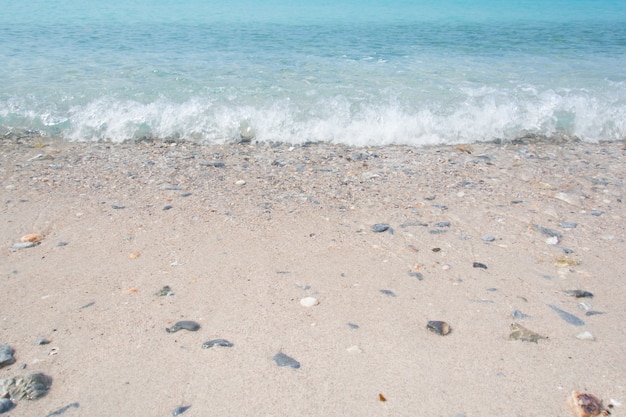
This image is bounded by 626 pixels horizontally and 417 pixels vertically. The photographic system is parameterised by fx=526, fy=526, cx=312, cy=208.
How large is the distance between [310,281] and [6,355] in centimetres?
154

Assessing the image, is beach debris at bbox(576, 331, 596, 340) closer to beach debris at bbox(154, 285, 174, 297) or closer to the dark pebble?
the dark pebble

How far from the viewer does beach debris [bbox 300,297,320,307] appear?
2.80m

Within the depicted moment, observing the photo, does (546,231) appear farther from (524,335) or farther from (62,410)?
(62,410)

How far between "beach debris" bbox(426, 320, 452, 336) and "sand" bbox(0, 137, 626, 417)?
0.19 ft

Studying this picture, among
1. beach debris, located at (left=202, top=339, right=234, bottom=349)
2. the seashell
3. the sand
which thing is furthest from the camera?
the seashell

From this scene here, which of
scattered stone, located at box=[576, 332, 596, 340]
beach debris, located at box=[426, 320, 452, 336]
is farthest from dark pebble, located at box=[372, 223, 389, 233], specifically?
scattered stone, located at box=[576, 332, 596, 340]

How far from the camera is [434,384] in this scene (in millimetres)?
2238

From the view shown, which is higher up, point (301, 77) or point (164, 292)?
point (301, 77)

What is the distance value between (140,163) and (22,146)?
4.77 feet

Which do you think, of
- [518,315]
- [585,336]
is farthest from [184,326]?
[585,336]

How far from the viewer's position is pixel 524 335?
256 cm

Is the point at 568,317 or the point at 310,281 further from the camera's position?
the point at 310,281

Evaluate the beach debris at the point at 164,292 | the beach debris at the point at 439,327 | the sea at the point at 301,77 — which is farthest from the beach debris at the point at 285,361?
the sea at the point at 301,77

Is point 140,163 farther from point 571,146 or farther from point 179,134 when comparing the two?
point 571,146
